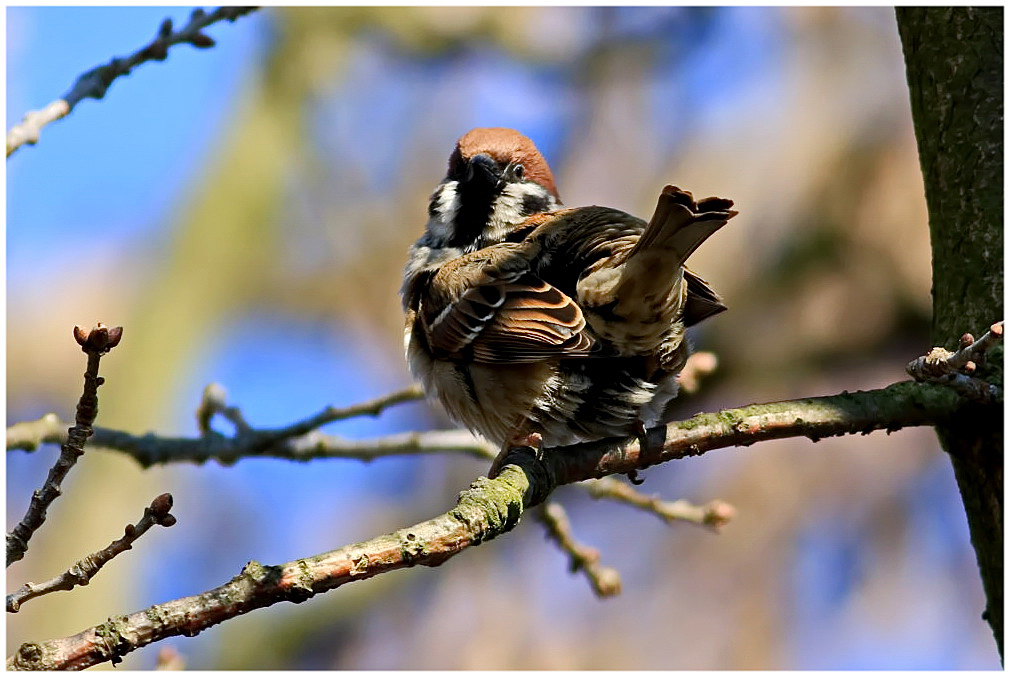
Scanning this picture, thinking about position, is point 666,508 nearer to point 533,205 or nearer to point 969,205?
point 533,205

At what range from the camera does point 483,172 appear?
4.10 meters

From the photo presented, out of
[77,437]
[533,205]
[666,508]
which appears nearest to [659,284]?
[666,508]

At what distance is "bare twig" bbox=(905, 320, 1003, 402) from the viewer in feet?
8.16

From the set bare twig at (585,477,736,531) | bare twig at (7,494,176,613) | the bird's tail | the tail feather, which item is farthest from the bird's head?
bare twig at (7,494,176,613)

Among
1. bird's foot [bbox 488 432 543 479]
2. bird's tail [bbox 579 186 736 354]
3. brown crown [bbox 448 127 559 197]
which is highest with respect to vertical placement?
brown crown [bbox 448 127 559 197]

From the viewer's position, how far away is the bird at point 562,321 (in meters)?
3.08

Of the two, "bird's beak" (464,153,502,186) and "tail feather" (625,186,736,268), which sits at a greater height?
"bird's beak" (464,153,502,186)

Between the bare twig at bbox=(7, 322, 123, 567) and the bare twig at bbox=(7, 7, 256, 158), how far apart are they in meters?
0.69

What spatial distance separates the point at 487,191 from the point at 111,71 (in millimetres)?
1768

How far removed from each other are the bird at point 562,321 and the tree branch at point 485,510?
20 centimetres

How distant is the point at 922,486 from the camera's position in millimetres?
7812

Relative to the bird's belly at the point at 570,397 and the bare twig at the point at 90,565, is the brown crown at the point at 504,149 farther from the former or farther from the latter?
the bare twig at the point at 90,565

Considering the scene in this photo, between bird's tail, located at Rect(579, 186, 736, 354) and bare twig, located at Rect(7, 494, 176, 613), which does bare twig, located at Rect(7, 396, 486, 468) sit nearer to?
bird's tail, located at Rect(579, 186, 736, 354)

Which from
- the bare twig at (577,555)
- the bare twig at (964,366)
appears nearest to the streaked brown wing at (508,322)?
the bare twig at (577,555)
